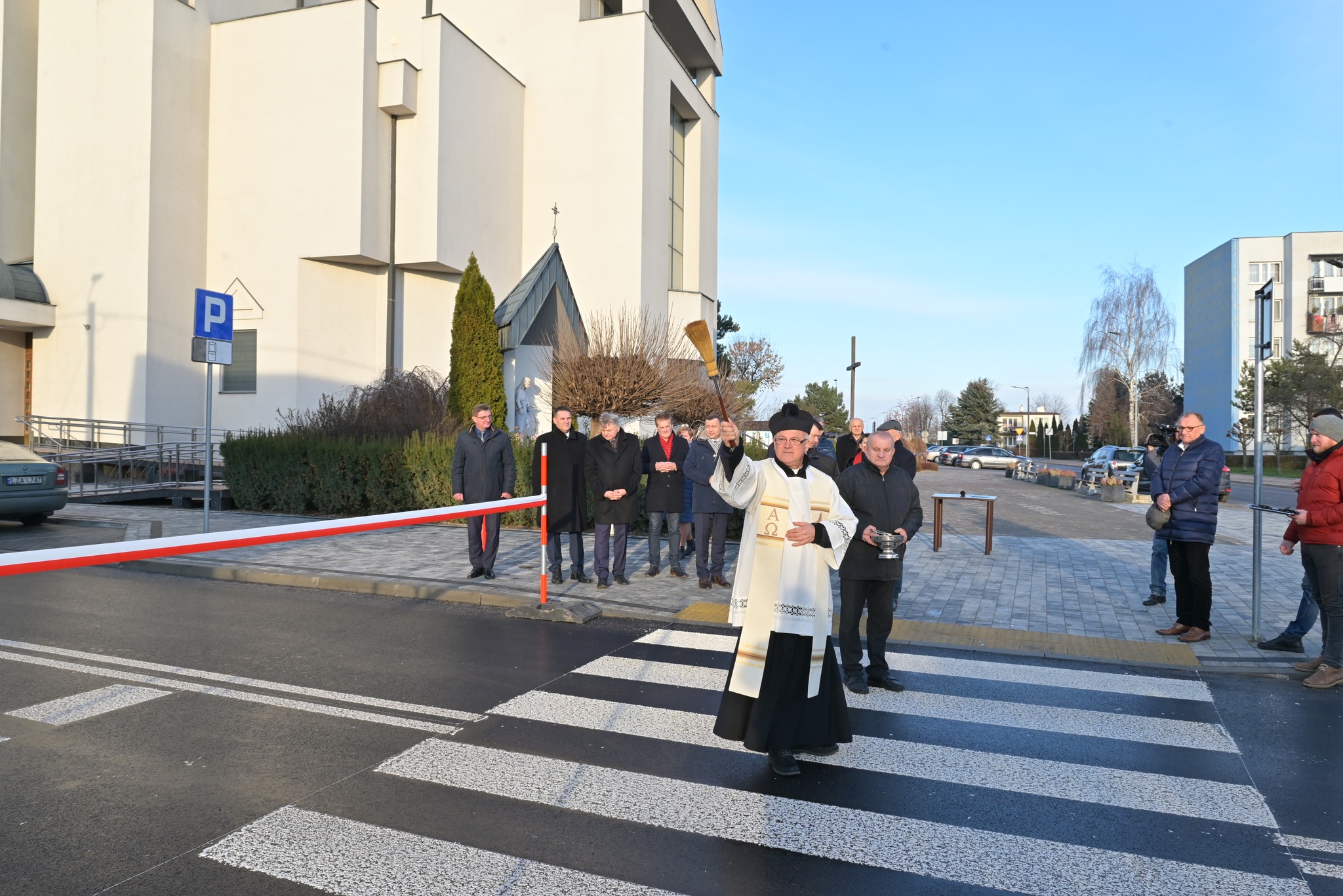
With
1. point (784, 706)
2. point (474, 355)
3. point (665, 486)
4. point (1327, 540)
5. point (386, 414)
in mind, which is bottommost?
point (784, 706)

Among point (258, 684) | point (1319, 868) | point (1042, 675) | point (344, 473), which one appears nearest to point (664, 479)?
point (1042, 675)

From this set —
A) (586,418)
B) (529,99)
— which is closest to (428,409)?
(586,418)

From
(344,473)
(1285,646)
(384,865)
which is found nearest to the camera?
(384,865)

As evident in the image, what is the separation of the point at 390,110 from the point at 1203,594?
23.8 meters

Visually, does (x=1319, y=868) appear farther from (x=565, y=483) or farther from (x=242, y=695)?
(x=565, y=483)

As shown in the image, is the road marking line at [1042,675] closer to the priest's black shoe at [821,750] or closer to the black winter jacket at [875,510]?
the black winter jacket at [875,510]

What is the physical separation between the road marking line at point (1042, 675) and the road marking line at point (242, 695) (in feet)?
7.22

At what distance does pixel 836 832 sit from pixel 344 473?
14863 mm

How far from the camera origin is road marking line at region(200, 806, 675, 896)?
3326 millimetres

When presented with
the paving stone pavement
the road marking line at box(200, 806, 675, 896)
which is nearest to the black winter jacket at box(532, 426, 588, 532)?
the paving stone pavement

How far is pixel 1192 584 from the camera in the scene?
25.8 ft

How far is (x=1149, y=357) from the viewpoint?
52.6 meters

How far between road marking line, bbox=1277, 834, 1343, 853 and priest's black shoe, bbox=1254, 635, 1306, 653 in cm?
409

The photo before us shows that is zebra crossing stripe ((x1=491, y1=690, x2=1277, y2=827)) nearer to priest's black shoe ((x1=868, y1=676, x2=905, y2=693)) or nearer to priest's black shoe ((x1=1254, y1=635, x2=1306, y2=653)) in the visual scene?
priest's black shoe ((x1=868, y1=676, x2=905, y2=693))
